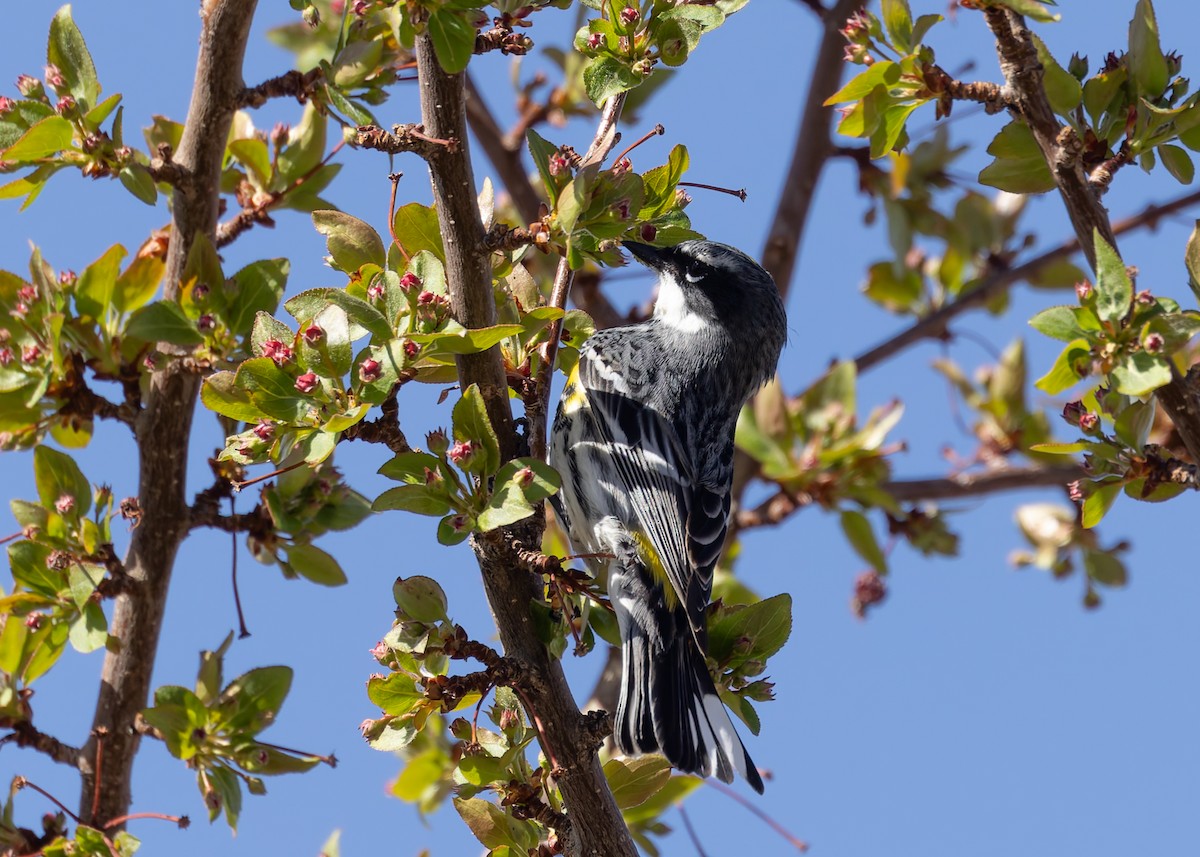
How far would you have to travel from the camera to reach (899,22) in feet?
9.85

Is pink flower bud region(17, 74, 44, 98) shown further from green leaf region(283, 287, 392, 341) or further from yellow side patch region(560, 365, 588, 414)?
yellow side patch region(560, 365, 588, 414)

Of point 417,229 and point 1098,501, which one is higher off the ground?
point 417,229

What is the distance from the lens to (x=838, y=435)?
500 cm

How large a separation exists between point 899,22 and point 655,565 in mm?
1550

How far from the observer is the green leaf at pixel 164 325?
3.11 m

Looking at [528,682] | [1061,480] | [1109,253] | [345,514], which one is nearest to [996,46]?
[1109,253]

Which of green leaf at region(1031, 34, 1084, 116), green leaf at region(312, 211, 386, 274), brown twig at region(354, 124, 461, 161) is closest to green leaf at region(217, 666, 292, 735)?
green leaf at region(312, 211, 386, 274)

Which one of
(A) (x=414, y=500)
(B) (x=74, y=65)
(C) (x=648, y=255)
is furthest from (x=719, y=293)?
(A) (x=414, y=500)

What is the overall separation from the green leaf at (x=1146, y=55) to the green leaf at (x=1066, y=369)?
2.07 feet

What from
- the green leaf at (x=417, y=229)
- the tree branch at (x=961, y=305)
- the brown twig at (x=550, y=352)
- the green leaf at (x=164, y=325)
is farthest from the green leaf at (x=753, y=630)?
the tree branch at (x=961, y=305)

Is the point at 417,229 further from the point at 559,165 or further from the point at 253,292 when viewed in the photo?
the point at 253,292

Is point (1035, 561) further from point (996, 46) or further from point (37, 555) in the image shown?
point (37, 555)

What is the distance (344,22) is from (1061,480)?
144 inches

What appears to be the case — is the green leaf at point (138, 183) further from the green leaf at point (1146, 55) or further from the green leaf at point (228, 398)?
the green leaf at point (1146, 55)
